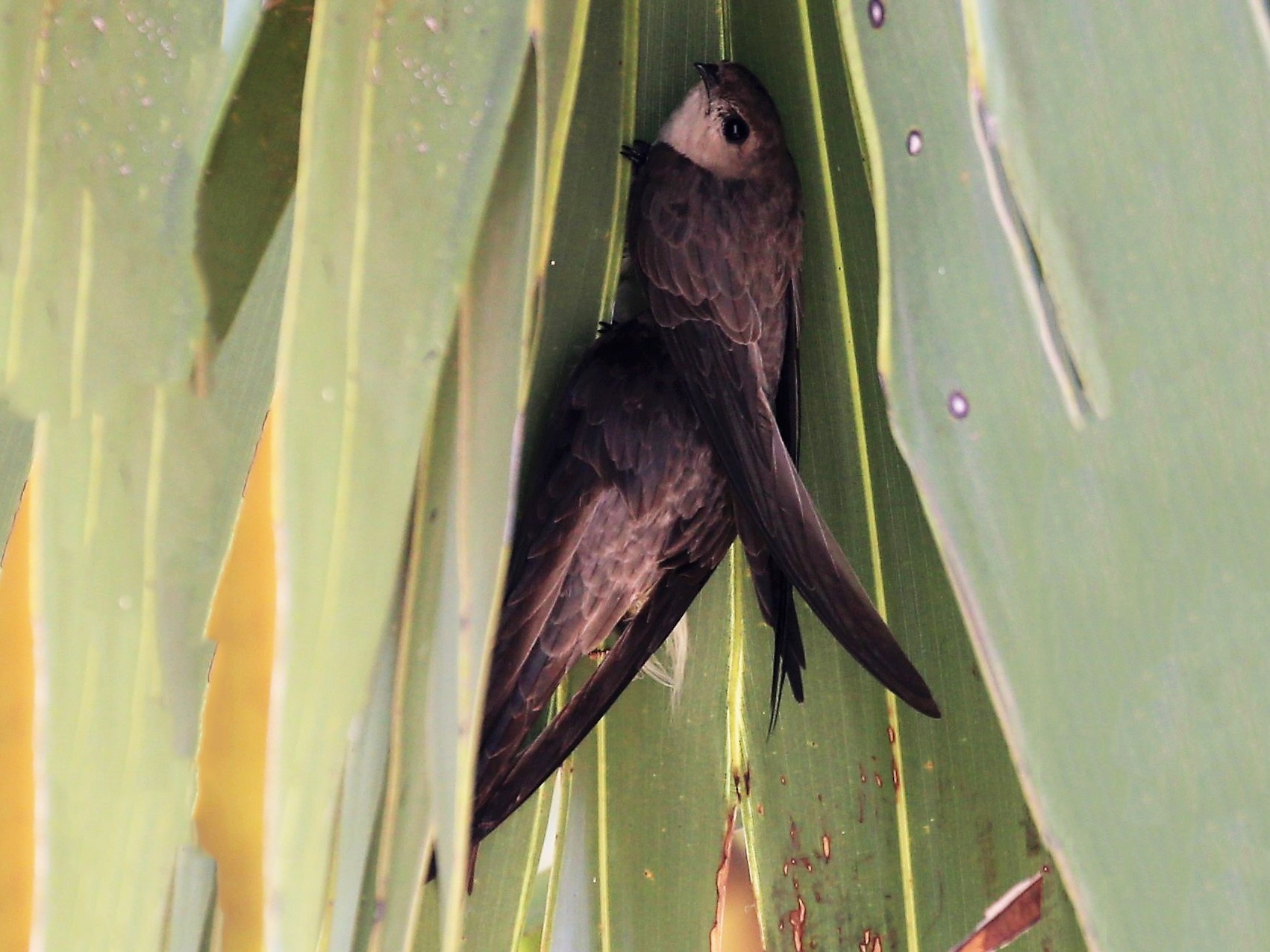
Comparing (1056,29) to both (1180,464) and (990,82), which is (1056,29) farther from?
(1180,464)

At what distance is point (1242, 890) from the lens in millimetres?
304

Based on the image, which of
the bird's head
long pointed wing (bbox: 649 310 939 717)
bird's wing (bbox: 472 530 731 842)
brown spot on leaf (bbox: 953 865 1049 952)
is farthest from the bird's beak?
brown spot on leaf (bbox: 953 865 1049 952)

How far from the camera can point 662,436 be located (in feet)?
2.89

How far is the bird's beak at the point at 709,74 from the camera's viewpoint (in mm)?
787

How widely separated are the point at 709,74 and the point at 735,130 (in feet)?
0.16

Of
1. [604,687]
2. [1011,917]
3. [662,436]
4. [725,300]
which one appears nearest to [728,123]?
[725,300]

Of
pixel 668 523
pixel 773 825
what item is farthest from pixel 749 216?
pixel 773 825

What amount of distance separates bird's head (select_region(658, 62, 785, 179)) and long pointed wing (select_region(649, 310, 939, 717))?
0.13 m

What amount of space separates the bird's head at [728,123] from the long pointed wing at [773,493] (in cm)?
13

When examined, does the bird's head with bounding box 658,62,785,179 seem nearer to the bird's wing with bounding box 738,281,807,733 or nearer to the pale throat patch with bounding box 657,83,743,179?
the pale throat patch with bounding box 657,83,743,179

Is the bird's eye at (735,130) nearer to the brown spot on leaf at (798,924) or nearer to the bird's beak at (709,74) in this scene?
the bird's beak at (709,74)

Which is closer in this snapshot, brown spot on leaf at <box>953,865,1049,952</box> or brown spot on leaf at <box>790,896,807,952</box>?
brown spot on leaf at <box>953,865,1049,952</box>

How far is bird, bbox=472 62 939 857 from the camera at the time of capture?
803mm

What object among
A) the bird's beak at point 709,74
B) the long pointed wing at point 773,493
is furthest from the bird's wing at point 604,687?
the bird's beak at point 709,74
